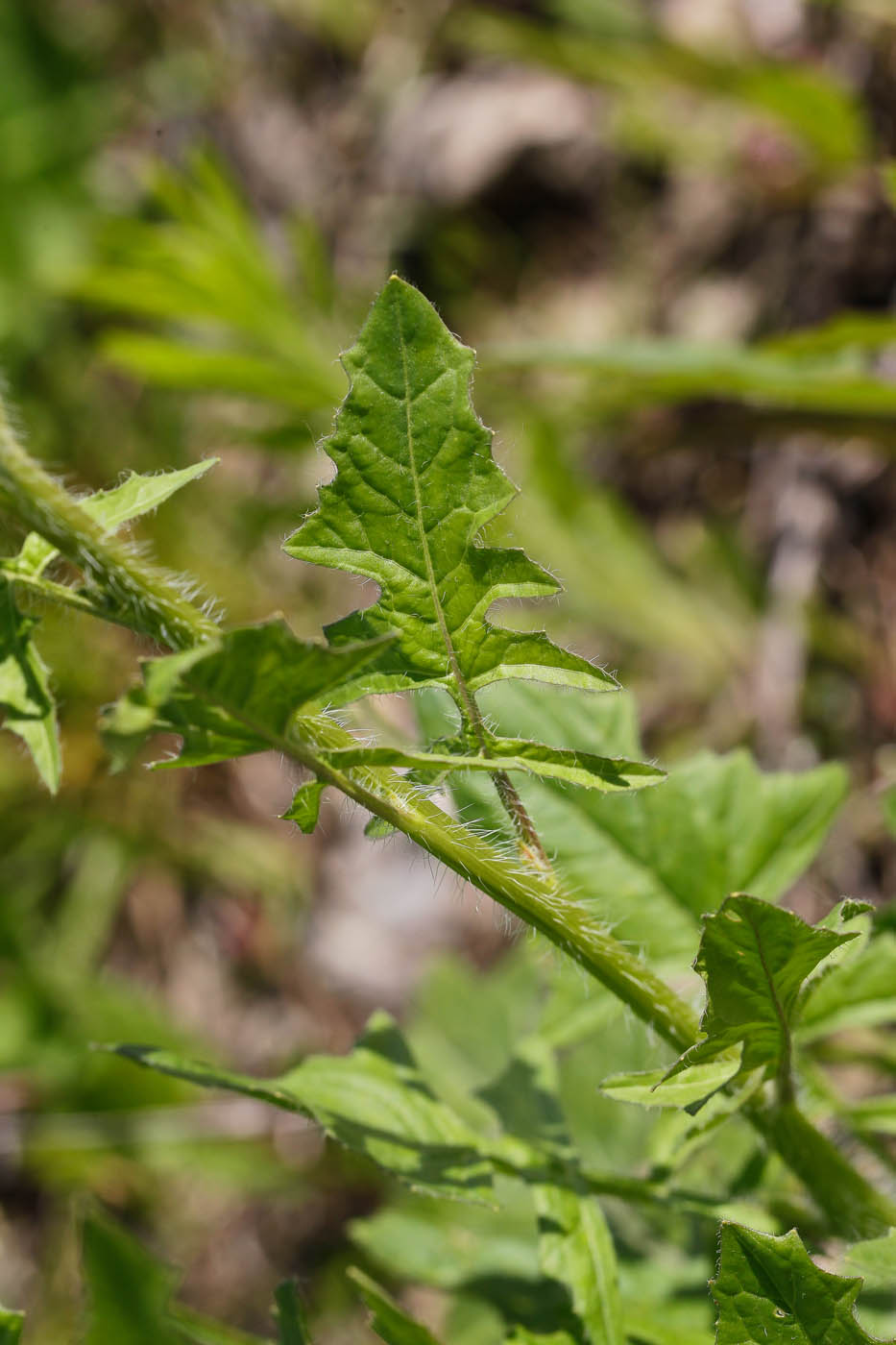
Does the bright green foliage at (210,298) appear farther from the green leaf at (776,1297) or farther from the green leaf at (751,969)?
the green leaf at (776,1297)

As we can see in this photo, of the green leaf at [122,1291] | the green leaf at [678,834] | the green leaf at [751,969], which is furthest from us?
the green leaf at [678,834]

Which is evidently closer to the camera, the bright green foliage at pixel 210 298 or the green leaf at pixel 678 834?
the green leaf at pixel 678 834

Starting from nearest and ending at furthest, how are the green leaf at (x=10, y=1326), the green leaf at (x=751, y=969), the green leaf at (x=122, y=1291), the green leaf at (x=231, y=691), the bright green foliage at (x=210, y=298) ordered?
1. the green leaf at (x=231, y=691)
2. the green leaf at (x=751, y=969)
3. the green leaf at (x=10, y=1326)
4. the green leaf at (x=122, y=1291)
5. the bright green foliage at (x=210, y=298)

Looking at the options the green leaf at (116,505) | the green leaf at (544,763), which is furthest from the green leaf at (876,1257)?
the green leaf at (116,505)

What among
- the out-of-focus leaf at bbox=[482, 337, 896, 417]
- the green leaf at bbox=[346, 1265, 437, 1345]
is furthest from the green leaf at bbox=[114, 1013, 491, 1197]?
the out-of-focus leaf at bbox=[482, 337, 896, 417]

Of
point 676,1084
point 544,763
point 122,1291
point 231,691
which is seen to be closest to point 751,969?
point 676,1084

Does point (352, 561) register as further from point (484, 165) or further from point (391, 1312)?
point (484, 165)

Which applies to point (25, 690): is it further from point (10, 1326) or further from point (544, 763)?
point (10, 1326)
